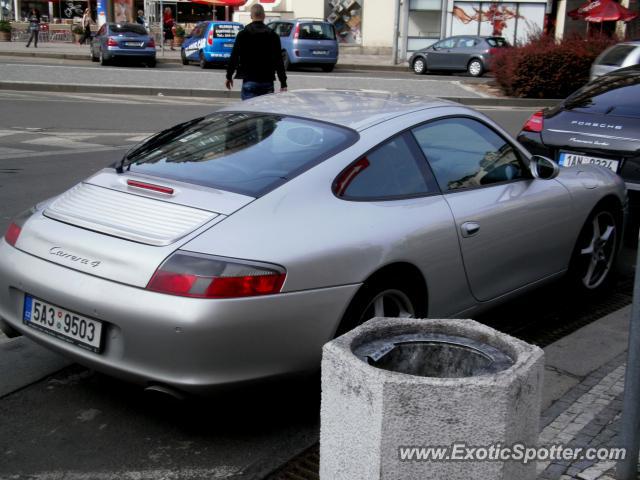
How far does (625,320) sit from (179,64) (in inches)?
1141

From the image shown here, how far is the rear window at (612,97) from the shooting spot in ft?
24.2

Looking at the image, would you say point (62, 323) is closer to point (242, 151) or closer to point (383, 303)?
point (242, 151)

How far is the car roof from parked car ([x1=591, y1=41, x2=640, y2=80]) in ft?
45.2

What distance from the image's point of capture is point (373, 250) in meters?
3.98

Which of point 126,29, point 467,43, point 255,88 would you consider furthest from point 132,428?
point 467,43

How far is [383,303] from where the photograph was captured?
164 inches

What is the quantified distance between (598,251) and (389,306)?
91.6 inches

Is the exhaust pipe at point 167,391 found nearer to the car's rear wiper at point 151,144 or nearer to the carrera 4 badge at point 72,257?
the carrera 4 badge at point 72,257

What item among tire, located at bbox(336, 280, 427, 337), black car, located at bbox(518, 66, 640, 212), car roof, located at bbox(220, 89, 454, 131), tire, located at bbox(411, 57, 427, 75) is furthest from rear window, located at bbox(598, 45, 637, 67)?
tire, located at bbox(336, 280, 427, 337)

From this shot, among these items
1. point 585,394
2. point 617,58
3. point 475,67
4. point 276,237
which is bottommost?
point 585,394

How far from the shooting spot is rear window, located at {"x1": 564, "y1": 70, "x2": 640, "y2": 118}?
7371 millimetres

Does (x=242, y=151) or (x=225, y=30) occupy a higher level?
(x=225, y=30)

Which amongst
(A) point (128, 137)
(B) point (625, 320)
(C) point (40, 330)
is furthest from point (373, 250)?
(A) point (128, 137)

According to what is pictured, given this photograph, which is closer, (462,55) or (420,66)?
(462,55)
